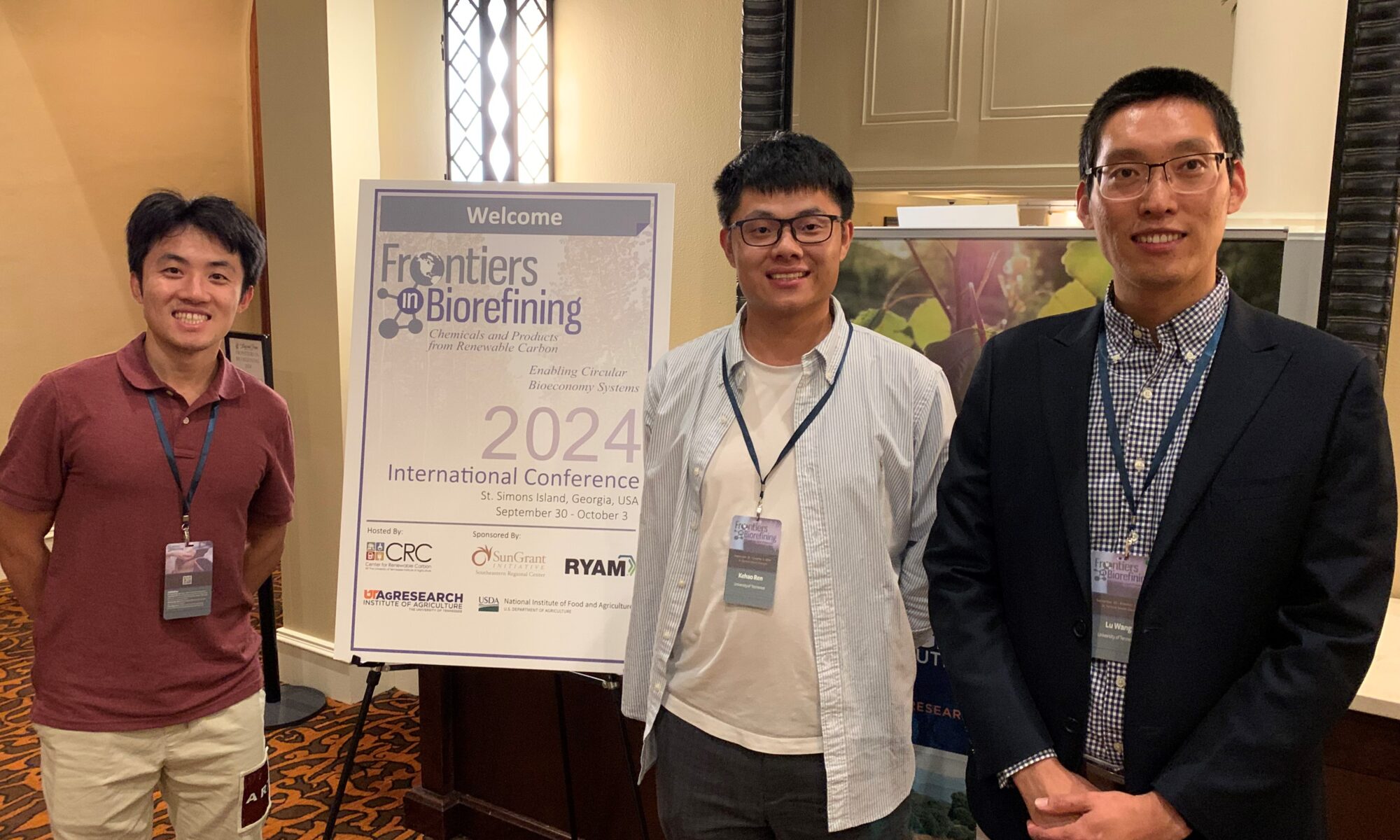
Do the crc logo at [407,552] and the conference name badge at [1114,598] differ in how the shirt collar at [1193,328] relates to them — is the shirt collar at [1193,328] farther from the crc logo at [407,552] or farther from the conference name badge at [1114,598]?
the crc logo at [407,552]

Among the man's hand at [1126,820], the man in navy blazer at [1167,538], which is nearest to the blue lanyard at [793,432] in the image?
the man in navy blazer at [1167,538]

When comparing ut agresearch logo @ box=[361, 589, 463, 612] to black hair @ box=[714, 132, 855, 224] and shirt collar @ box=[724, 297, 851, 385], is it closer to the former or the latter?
shirt collar @ box=[724, 297, 851, 385]

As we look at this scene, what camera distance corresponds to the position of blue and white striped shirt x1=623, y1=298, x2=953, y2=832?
134 cm

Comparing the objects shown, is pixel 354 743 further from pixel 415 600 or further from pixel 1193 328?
pixel 1193 328

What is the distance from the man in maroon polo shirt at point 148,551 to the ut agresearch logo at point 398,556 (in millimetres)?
274

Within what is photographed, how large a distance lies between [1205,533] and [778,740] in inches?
25.3

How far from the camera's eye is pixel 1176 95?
1061mm

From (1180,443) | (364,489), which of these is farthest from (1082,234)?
(364,489)

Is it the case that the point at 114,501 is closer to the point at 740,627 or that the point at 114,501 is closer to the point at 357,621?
the point at 357,621

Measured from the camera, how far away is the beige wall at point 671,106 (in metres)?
2.79

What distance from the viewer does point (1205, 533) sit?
1018 millimetres

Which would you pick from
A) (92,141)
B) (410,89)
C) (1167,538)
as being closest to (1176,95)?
(1167,538)

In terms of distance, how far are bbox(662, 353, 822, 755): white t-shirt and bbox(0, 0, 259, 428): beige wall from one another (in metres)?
4.78

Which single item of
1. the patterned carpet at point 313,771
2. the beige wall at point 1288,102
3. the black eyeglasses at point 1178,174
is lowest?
the patterned carpet at point 313,771
